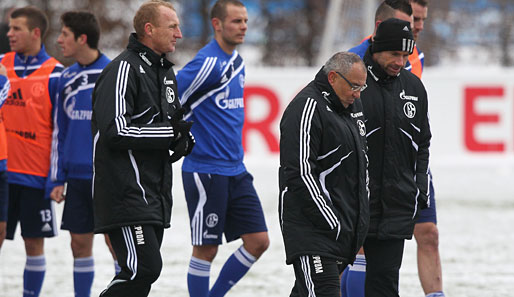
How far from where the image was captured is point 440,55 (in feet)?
81.5

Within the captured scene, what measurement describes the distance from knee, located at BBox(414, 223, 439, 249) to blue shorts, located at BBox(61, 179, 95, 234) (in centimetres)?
235

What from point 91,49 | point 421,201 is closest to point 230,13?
point 91,49

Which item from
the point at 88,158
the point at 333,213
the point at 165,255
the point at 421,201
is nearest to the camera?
the point at 333,213

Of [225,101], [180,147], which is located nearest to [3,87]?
[225,101]

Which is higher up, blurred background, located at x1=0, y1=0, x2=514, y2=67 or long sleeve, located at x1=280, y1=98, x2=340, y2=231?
blurred background, located at x1=0, y1=0, x2=514, y2=67

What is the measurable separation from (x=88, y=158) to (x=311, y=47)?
18854 millimetres

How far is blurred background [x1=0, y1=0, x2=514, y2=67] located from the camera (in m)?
24.6

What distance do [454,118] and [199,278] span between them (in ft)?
31.1

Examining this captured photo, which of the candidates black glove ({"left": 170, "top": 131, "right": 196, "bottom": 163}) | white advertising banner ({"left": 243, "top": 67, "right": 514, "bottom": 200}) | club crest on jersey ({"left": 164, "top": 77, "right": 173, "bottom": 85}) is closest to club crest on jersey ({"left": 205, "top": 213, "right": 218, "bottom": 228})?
black glove ({"left": 170, "top": 131, "right": 196, "bottom": 163})

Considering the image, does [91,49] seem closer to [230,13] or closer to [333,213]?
[230,13]

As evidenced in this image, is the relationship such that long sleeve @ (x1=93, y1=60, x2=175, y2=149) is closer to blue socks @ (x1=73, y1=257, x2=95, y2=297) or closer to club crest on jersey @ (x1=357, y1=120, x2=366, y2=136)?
club crest on jersey @ (x1=357, y1=120, x2=366, y2=136)

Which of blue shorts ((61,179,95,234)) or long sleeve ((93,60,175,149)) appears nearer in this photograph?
long sleeve ((93,60,175,149))

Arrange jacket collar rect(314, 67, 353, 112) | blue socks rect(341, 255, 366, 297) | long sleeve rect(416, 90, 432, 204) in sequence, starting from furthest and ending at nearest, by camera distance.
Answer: blue socks rect(341, 255, 366, 297), long sleeve rect(416, 90, 432, 204), jacket collar rect(314, 67, 353, 112)

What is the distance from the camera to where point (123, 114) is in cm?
548
